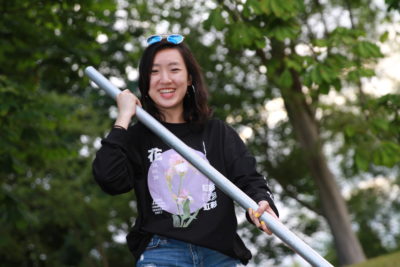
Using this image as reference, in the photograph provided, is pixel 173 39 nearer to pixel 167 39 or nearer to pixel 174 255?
pixel 167 39

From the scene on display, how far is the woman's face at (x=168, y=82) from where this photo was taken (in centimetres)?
295

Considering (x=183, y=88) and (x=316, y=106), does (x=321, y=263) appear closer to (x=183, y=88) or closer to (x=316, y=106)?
(x=183, y=88)

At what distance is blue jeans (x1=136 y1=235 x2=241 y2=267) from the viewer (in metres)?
2.61

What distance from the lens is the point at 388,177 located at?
28047 millimetres

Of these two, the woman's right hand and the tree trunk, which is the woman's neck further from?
the tree trunk

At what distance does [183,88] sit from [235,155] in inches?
16.2

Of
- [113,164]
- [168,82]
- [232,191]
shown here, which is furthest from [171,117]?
[232,191]

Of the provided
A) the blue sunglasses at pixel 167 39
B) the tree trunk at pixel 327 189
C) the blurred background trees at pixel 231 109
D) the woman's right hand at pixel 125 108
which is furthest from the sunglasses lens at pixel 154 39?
the tree trunk at pixel 327 189

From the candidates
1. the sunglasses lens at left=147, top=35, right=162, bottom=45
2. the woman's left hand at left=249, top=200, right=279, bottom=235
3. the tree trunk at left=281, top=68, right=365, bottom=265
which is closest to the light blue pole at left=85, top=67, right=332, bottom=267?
the woman's left hand at left=249, top=200, right=279, bottom=235

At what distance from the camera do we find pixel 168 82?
2945mm

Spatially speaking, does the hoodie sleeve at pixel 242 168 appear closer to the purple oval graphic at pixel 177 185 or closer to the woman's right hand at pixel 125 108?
the purple oval graphic at pixel 177 185

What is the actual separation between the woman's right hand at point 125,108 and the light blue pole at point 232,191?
0.03 meters

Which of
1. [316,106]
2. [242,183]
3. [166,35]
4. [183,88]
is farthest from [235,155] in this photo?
[316,106]

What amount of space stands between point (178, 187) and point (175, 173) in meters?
0.07
